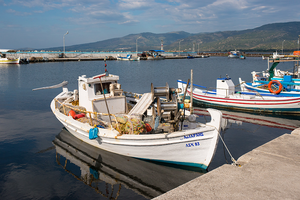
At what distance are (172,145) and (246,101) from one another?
13.2 metres

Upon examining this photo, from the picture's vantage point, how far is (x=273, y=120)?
1753 cm

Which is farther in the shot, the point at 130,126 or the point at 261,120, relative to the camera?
the point at 261,120

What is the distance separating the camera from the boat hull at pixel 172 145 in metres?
8.55

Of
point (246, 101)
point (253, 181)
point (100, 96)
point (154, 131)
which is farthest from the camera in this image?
point (246, 101)

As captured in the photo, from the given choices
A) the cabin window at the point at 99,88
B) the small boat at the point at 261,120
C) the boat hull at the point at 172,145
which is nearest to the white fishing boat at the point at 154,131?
the boat hull at the point at 172,145

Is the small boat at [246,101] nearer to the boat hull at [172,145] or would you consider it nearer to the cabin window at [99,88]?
the cabin window at [99,88]

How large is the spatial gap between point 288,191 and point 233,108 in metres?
15.8

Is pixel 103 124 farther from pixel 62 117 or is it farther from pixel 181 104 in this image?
pixel 181 104

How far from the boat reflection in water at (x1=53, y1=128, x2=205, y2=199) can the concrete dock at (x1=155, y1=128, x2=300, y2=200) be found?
2836 mm

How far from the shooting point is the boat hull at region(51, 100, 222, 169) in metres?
8.55

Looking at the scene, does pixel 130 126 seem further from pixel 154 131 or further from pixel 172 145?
pixel 172 145

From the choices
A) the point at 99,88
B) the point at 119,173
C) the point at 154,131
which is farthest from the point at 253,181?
the point at 99,88

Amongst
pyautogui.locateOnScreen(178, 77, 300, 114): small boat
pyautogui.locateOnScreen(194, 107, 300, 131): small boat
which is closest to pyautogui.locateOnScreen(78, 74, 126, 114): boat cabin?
pyautogui.locateOnScreen(194, 107, 300, 131): small boat

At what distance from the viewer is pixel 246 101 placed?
64.7ft
